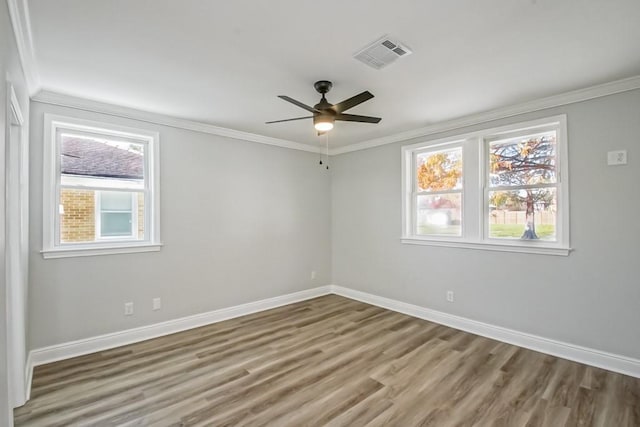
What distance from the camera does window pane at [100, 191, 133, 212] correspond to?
3408 millimetres

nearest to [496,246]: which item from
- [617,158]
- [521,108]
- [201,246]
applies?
[617,158]

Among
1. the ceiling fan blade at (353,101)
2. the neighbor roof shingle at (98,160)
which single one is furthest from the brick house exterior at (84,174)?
the ceiling fan blade at (353,101)

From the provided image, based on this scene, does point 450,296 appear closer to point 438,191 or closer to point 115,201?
point 438,191

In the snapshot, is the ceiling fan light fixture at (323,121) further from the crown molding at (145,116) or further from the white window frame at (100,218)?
the white window frame at (100,218)

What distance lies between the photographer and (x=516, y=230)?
351 cm

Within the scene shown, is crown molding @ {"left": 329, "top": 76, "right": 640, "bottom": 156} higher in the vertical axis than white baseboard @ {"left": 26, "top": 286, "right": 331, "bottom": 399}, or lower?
higher

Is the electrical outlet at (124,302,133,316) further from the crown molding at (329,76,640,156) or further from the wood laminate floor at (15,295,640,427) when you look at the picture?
the crown molding at (329,76,640,156)

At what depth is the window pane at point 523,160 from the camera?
3.30 m

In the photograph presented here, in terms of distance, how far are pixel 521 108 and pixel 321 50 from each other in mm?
2423

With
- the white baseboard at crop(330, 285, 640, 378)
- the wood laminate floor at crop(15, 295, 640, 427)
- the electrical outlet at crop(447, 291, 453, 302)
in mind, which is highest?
the electrical outlet at crop(447, 291, 453, 302)

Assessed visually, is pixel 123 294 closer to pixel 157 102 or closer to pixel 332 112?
pixel 157 102

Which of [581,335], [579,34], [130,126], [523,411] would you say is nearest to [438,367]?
[523,411]

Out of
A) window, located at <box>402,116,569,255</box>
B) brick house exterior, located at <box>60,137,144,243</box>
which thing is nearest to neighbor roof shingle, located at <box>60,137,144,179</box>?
brick house exterior, located at <box>60,137,144,243</box>

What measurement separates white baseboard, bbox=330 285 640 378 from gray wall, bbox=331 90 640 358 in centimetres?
7
